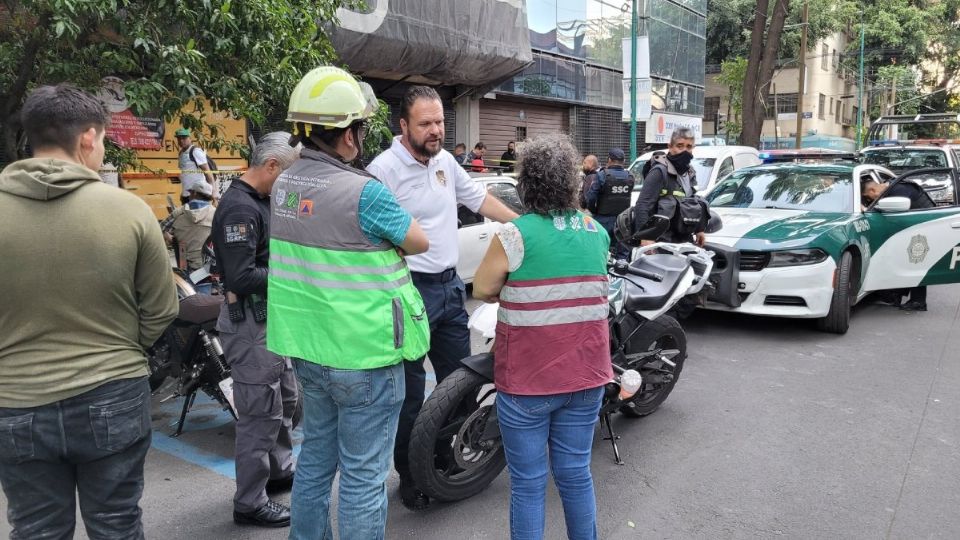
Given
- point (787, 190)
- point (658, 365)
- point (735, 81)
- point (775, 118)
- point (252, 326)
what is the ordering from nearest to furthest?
point (252, 326)
point (658, 365)
point (787, 190)
point (735, 81)
point (775, 118)

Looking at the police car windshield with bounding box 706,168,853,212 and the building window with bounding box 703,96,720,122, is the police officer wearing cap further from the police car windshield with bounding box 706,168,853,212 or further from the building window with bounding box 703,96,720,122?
the building window with bounding box 703,96,720,122

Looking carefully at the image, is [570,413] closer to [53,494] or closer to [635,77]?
[53,494]

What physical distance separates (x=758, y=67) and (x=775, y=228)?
1398cm

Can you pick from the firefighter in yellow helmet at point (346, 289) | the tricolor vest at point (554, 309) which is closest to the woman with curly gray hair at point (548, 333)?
the tricolor vest at point (554, 309)

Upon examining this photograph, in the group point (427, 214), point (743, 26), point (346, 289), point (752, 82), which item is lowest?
point (346, 289)

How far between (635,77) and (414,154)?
12425mm

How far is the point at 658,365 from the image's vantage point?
4492mm

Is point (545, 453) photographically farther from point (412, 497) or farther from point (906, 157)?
point (906, 157)

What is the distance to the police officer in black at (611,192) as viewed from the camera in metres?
9.12

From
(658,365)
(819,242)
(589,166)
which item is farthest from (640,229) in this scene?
(589,166)

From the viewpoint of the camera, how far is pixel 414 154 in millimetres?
3295

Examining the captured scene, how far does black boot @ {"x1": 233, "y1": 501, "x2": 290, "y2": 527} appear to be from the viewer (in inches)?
128

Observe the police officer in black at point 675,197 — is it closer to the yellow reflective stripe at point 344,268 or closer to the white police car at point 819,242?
the white police car at point 819,242

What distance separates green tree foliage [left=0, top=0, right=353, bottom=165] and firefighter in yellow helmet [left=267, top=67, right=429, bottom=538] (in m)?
2.91
